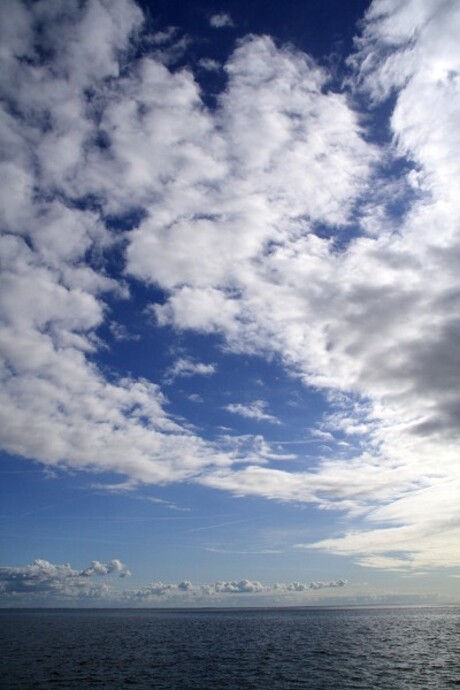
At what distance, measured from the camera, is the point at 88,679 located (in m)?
61.4

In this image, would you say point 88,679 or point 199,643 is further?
point 199,643

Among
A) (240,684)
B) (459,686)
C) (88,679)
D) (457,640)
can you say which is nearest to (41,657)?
(88,679)

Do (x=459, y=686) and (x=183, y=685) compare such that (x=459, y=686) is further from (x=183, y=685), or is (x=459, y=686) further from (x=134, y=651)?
(x=134, y=651)

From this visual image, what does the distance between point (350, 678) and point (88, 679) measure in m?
33.3

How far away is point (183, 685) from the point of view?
188 ft

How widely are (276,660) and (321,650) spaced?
19041 millimetres

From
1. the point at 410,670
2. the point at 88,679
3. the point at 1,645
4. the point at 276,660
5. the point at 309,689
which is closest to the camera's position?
the point at 309,689

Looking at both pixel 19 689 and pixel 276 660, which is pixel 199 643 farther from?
pixel 19 689

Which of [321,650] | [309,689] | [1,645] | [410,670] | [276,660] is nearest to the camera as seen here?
[309,689]

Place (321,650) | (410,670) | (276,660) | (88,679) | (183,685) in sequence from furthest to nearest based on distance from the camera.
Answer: (321,650) < (276,660) < (410,670) < (88,679) < (183,685)

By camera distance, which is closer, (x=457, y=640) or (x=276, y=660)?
(x=276, y=660)

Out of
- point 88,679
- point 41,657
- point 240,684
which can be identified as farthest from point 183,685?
point 41,657

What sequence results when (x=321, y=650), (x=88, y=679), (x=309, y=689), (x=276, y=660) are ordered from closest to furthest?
(x=309, y=689), (x=88, y=679), (x=276, y=660), (x=321, y=650)

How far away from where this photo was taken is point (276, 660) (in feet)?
254
